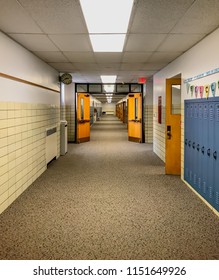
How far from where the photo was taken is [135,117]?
43.9 ft

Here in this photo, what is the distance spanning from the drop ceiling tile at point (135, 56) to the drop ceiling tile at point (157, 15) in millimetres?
1735

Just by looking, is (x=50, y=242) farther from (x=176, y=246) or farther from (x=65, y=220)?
(x=176, y=246)

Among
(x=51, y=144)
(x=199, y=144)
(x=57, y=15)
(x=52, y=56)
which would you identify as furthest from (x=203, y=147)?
(x=51, y=144)

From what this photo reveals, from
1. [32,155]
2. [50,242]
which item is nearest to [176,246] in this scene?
[50,242]

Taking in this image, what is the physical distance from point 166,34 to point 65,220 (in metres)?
3.18

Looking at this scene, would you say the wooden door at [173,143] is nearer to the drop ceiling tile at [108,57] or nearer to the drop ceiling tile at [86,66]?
the drop ceiling tile at [108,57]

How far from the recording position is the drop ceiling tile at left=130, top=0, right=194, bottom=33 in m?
3.32

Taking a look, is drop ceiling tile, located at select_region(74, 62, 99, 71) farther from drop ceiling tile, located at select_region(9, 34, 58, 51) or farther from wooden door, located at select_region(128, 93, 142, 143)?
wooden door, located at select_region(128, 93, 142, 143)

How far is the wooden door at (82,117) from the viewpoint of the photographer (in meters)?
12.7

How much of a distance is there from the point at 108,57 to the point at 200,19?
10.1 ft

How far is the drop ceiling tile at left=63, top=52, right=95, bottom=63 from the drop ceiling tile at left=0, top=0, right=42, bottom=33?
6.04 feet

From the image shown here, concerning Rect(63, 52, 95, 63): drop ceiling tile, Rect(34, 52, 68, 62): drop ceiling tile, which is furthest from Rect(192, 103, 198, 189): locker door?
Rect(34, 52, 68, 62): drop ceiling tile

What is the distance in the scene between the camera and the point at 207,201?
4621mm

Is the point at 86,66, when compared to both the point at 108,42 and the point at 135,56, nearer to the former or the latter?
the point at 135,56
